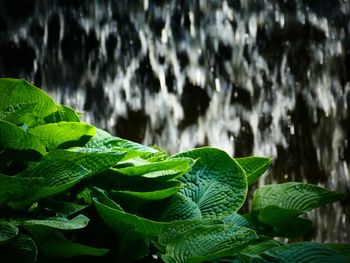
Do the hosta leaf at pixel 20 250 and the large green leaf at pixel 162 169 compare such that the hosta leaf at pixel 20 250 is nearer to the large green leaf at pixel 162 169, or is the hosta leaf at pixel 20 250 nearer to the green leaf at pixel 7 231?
the green leaf at pixel 7 231

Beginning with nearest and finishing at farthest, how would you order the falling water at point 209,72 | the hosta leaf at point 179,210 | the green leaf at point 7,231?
1. the green leaf at point 7,231
2. the hosta leaf at point 179,210
3. the falling water at point 209,72

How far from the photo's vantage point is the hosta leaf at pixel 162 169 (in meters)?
0.60

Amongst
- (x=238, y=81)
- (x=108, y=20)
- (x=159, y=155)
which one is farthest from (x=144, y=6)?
(x=159, y=155)

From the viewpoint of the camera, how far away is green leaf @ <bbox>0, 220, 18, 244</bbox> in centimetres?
51

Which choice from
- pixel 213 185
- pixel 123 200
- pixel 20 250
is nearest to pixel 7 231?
pixel 20 250

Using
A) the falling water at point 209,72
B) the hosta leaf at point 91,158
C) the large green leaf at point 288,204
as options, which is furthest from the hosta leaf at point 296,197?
the falling water at point 209,72

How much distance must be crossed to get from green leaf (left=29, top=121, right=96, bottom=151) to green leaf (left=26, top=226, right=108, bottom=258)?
134 mm

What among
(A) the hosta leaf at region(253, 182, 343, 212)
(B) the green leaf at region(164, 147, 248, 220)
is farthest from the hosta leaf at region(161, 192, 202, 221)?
(A) the hosta leaf at region(253, 182, 343, 212)

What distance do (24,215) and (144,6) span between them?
1.66m

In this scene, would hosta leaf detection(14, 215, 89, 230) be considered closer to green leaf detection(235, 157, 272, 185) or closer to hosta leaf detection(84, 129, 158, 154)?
hosta leaf detection(84, 129, 158, 154)

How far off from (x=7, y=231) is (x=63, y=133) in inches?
6.2

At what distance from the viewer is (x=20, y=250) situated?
0.54 meters

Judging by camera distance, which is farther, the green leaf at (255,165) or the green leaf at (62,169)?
the green leaf at (255,165)

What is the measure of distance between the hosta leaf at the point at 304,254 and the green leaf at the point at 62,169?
20 cm
